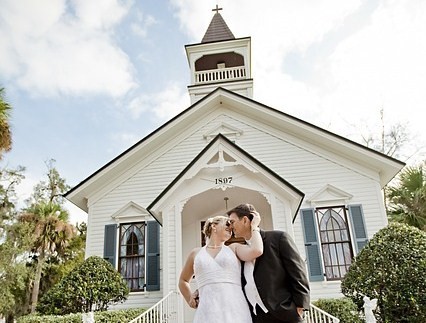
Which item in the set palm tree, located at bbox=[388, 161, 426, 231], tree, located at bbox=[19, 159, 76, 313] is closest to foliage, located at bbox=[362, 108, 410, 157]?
palm tree, located at bbox=[388, 161, 426, 231]

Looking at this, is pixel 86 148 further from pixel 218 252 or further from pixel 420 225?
pixel 218 252

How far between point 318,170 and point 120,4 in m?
7.06

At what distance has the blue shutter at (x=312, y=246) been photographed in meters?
10.1

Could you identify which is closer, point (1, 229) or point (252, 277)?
point (252, 277)

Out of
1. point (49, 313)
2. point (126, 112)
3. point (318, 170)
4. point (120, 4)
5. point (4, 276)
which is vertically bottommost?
Result: point (49, 313)

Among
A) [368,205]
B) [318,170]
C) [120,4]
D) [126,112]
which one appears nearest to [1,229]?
[126,112]

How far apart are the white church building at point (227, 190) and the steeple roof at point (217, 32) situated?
5110 millimetres

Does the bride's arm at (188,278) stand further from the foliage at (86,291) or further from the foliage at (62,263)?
the foliage at (62,263)

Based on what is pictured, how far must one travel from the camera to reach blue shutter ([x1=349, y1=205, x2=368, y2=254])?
10.4 m

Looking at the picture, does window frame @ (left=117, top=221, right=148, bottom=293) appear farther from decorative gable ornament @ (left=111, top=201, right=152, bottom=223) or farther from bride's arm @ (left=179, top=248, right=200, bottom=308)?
bride's arm @ (left=179, top=248, right=200, bottom=308)

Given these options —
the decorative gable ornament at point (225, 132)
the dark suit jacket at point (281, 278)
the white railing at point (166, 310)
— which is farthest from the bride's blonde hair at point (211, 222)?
the decorative gable ornament at point (225, 132)

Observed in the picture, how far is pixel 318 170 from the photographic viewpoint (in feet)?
37.4

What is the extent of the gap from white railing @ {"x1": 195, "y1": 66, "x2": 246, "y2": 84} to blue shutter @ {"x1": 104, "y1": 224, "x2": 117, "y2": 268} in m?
6.65

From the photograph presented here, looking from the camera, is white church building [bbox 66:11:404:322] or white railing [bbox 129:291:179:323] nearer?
white railing [bbox 129:291:179:323]
